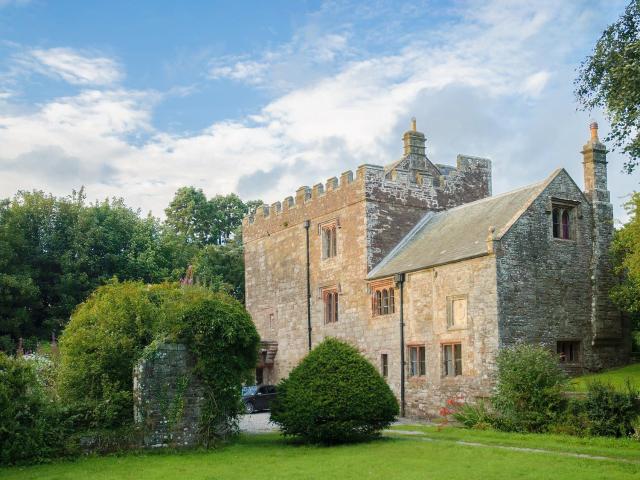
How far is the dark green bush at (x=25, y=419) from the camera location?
1695cm

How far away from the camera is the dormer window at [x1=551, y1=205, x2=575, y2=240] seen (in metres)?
27.0

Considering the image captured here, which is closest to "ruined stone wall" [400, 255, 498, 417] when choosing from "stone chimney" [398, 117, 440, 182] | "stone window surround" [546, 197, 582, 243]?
"stone window surround" [546, 197, 582, 243]

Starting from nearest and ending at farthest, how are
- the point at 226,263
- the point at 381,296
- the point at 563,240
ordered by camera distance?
1. the point at 563,240
2. the point at 381,296
3. the point at 226,263

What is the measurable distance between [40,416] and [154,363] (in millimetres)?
2956

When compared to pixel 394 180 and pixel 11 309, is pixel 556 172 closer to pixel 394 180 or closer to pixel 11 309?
pixel 394 180

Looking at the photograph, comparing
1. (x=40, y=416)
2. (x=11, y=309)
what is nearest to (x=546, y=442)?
(x=40, y=416)

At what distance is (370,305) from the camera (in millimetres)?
31344

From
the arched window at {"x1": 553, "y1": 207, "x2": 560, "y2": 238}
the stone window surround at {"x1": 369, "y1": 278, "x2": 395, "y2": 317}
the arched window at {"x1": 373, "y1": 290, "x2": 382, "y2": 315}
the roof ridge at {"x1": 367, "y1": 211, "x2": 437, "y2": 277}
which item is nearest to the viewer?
the arched window at {"x1": 553, "y1": 207, "x2": 560, "y2": 238}

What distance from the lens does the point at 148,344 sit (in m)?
20.2

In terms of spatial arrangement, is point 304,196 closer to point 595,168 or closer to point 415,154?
point 415,154

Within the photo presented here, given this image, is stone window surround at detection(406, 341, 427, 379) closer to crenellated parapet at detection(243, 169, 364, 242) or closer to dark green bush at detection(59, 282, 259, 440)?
crenellated parapet at detection(243, 169, 364, 242)

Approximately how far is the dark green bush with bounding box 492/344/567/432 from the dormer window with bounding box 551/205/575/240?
6040 millimetres

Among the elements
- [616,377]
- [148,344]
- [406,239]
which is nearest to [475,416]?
[616,377]

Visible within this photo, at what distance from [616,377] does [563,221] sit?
576cm
